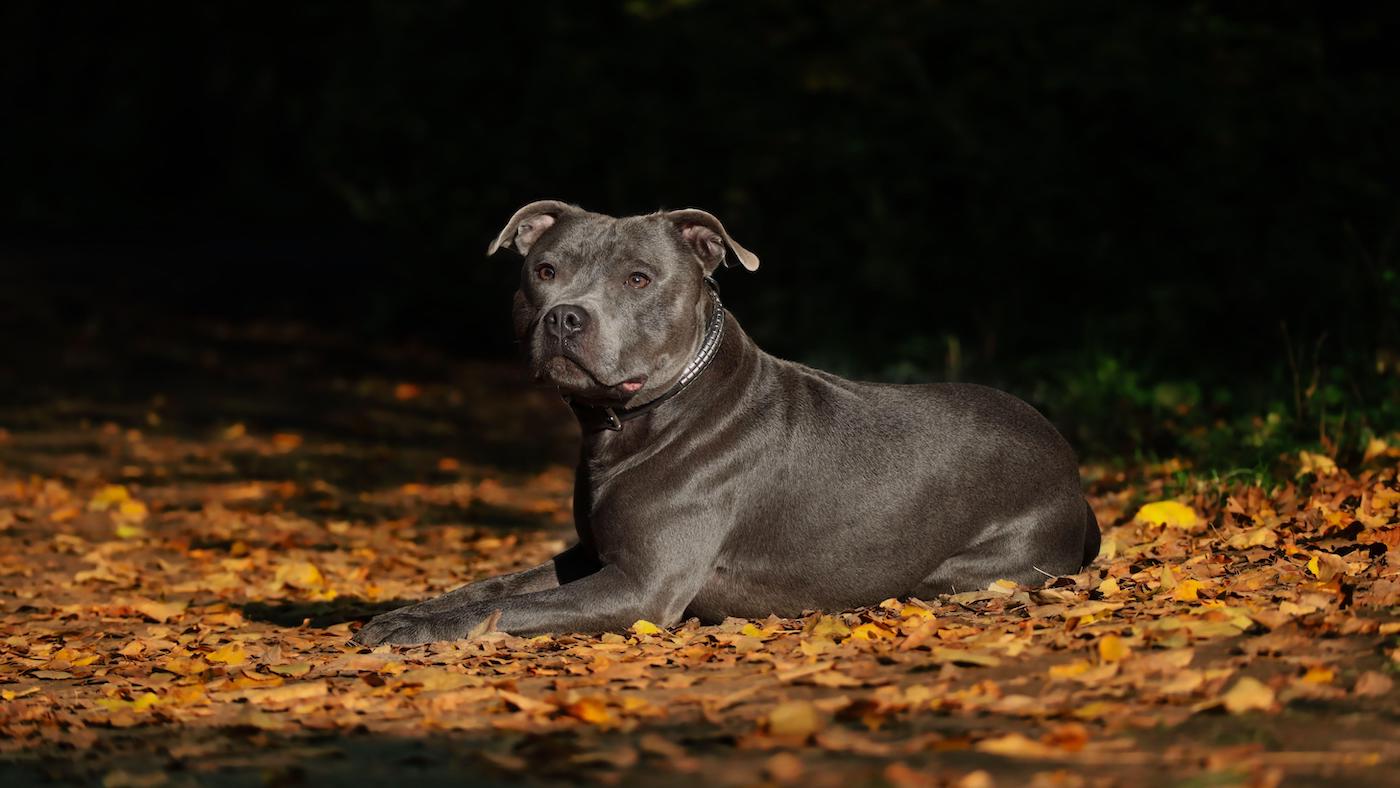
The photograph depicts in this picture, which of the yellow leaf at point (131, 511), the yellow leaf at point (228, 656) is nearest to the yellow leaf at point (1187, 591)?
the yellow leaf at point (228, 656)

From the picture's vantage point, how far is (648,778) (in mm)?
3959

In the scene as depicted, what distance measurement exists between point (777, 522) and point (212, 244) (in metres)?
24.9

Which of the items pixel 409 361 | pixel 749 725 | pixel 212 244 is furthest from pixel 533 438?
pixel 212 244

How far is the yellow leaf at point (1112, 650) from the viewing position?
4.87 meters

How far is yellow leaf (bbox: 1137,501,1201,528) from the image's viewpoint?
24.3ft

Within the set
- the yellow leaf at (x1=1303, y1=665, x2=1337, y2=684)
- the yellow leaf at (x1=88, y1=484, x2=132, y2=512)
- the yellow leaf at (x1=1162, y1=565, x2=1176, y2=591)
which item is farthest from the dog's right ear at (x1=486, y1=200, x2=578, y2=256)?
the yellow leaf at (x1=88, y1=484, x2=132, y2=512)

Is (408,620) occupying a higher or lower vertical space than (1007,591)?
higher

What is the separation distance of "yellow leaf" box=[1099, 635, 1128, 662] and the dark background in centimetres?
368

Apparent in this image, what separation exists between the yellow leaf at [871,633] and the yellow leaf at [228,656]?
222 centimetres

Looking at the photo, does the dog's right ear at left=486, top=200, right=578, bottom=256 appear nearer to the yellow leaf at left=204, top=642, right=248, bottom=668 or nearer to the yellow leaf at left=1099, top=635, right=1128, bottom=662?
the yellow leaf at left=204, top=642, right=248, bottom=668

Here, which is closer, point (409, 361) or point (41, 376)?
point (41, 376)

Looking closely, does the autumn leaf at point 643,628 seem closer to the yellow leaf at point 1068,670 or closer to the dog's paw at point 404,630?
the dog's paw at point 404,630

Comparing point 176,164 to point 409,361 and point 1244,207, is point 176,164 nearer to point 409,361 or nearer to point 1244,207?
point 409,361

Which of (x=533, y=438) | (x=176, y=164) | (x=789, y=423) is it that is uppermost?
(x=176, y=164)
